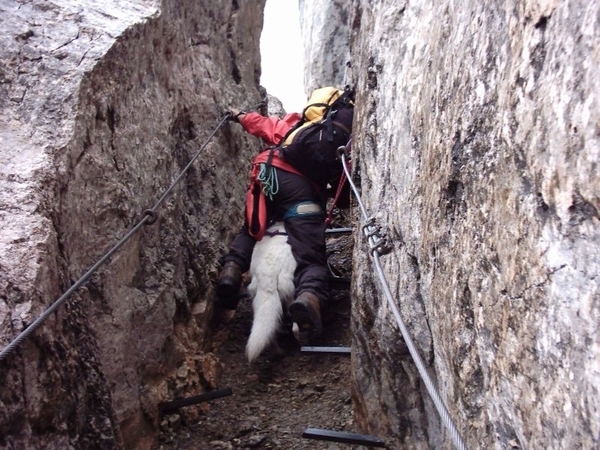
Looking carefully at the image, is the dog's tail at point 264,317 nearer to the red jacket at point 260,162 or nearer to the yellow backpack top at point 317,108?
the red jacket at point 260,162

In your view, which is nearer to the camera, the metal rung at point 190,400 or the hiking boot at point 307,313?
the metal rung at point 190,400

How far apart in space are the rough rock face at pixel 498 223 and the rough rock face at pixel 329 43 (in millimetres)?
10194

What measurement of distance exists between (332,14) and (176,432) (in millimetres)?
11013

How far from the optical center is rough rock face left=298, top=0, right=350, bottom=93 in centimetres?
1352

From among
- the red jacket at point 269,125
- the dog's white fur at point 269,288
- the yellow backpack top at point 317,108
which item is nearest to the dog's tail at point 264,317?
the dog's white fur at point 269,288

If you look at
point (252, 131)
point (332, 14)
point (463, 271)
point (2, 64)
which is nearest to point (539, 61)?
point (463, 271)

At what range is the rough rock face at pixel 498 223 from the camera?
56.1 inches

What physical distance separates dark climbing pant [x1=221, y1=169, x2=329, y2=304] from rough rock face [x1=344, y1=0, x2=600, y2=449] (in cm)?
168

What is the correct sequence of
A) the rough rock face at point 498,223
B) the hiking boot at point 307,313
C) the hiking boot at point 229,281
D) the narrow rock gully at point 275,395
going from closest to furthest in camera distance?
the rough rock face at point 498,223 → the narrow rock gully at point 275,395 → the hiking boot at point 307,313 → the hiking boot at point 229,281

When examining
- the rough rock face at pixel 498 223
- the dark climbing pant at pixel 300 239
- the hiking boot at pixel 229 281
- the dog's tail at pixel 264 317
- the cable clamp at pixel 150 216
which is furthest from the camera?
the hiking boot at pixel 229 281

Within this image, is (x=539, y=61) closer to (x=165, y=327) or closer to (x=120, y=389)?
(x=120, y=389)

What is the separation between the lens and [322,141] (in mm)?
5891

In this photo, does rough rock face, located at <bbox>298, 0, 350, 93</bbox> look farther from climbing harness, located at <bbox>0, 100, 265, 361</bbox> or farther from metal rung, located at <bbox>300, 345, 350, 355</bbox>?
metal rung, located at <bbox>300, 345, 350, 355</bbox>

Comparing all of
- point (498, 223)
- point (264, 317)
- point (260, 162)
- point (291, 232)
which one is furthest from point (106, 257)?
point (260, 162)
